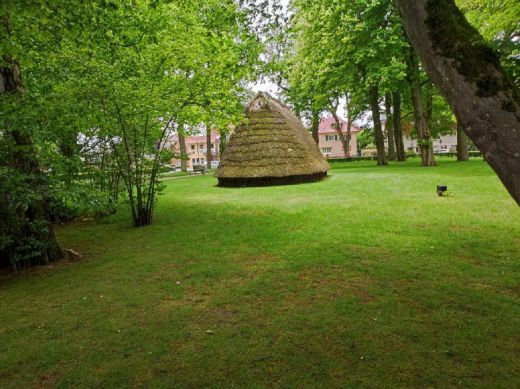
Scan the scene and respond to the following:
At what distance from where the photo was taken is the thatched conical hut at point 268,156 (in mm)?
18453

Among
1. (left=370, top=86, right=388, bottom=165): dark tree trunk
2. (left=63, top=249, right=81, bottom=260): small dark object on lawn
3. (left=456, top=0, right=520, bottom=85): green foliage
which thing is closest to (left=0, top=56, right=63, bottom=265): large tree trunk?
(left=63, top=249, right=81, bottom=260): small dark object on lawn

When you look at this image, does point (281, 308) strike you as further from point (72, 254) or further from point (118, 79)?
point (118, 79)

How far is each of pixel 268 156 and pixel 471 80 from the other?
54.2ft

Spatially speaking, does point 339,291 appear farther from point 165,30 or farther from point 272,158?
point 272,158

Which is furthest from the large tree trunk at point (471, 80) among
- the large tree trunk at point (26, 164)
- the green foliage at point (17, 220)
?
the large tree trunk at point (26, 164)

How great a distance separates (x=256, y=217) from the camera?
33.5 feet

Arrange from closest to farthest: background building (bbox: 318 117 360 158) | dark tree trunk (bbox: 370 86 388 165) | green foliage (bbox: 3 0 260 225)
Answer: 1. green foliage (bbox: 3 0 260 225)
2. dark tree trunk (bbox: 370 86 388 165)
3. background building (bbox: 318 117 360 158)

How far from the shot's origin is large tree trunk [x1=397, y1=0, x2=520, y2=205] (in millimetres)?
2162

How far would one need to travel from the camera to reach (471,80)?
2.30 meters

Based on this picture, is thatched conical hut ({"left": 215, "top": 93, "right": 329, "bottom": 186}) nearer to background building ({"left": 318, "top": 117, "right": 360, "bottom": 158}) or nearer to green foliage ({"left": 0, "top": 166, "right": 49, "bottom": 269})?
green foliage ({"left": 0, "top": 166, "right": 49, "bottom": 269})

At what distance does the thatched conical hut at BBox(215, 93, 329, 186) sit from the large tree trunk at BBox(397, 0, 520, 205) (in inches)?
617

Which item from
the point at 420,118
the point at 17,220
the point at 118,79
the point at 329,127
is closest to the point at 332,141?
the point at 329,127

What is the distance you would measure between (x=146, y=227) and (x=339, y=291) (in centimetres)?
678

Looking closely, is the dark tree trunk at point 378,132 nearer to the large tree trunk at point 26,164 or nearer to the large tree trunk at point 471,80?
the large tree trunk at point 26,164
